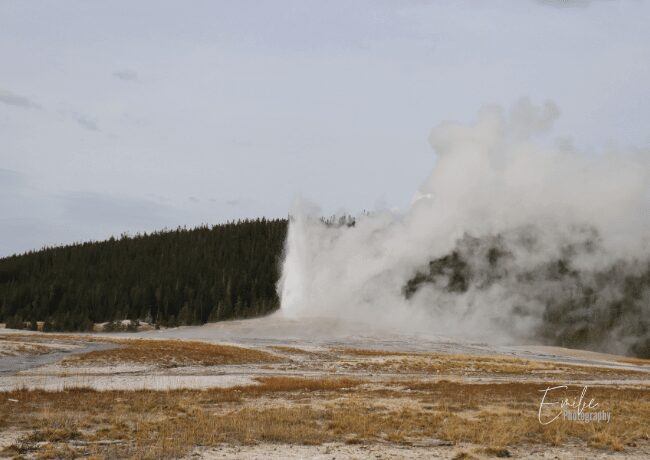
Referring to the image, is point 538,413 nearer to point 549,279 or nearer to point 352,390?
point 352,390

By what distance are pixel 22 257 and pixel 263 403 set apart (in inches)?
7255

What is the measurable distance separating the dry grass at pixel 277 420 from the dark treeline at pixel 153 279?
9889 centimetres

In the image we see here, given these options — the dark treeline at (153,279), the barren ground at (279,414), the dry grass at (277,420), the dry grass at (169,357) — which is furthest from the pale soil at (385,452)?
the dark treeline at (153,279)

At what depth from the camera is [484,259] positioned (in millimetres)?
139125

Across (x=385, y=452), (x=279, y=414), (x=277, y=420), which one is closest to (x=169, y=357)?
(x=279, y=414)

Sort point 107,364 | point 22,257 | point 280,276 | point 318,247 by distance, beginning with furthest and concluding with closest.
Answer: point 22,257, point 280,276, point 318,247, point 107,364

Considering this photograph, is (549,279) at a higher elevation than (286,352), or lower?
higher

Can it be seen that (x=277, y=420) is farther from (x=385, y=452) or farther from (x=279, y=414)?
(x=385, y=452)

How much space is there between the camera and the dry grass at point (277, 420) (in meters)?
17.4

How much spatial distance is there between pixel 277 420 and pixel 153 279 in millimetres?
133007

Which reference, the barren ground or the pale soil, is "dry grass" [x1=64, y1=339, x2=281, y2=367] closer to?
the barren ground

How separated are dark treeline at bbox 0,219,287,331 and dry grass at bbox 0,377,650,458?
324 ft

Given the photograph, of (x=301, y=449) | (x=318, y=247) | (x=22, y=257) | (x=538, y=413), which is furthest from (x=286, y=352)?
(x=22, y=257)

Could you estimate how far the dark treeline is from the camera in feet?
445
